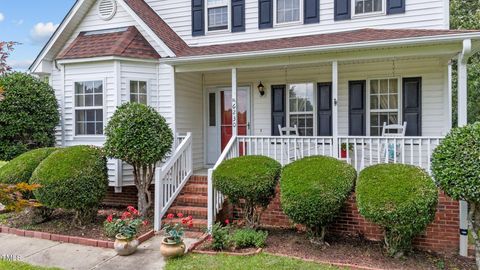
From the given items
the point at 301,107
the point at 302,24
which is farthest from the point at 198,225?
the point at 302,24

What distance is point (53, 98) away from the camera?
8.94 metres

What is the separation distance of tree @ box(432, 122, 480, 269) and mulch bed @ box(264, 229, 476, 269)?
541 millimetres

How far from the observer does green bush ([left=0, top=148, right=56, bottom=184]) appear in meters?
7.19

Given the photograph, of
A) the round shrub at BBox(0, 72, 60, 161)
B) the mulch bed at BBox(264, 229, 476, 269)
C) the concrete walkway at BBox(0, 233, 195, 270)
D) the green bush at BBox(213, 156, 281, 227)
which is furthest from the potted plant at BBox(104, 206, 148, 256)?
the round shrub at BBox(0, 72, 60, 161)

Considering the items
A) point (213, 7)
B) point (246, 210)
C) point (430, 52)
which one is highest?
point (213, 7)

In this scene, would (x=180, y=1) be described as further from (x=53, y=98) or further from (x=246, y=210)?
(x=246, y=210)

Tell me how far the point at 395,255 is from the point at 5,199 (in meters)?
5.17

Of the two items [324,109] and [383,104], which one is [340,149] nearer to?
[324,109]

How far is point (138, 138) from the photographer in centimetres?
696

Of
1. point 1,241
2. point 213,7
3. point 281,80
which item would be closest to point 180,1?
point 213,7

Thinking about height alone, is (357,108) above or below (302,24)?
below

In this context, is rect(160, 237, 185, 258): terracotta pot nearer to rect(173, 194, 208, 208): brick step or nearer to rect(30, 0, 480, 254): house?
rect(30, 0, 480, 254): house

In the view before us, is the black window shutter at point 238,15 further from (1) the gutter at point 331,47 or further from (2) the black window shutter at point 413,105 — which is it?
(2) the black window shutter at point 413,105

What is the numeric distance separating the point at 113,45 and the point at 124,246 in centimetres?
507
